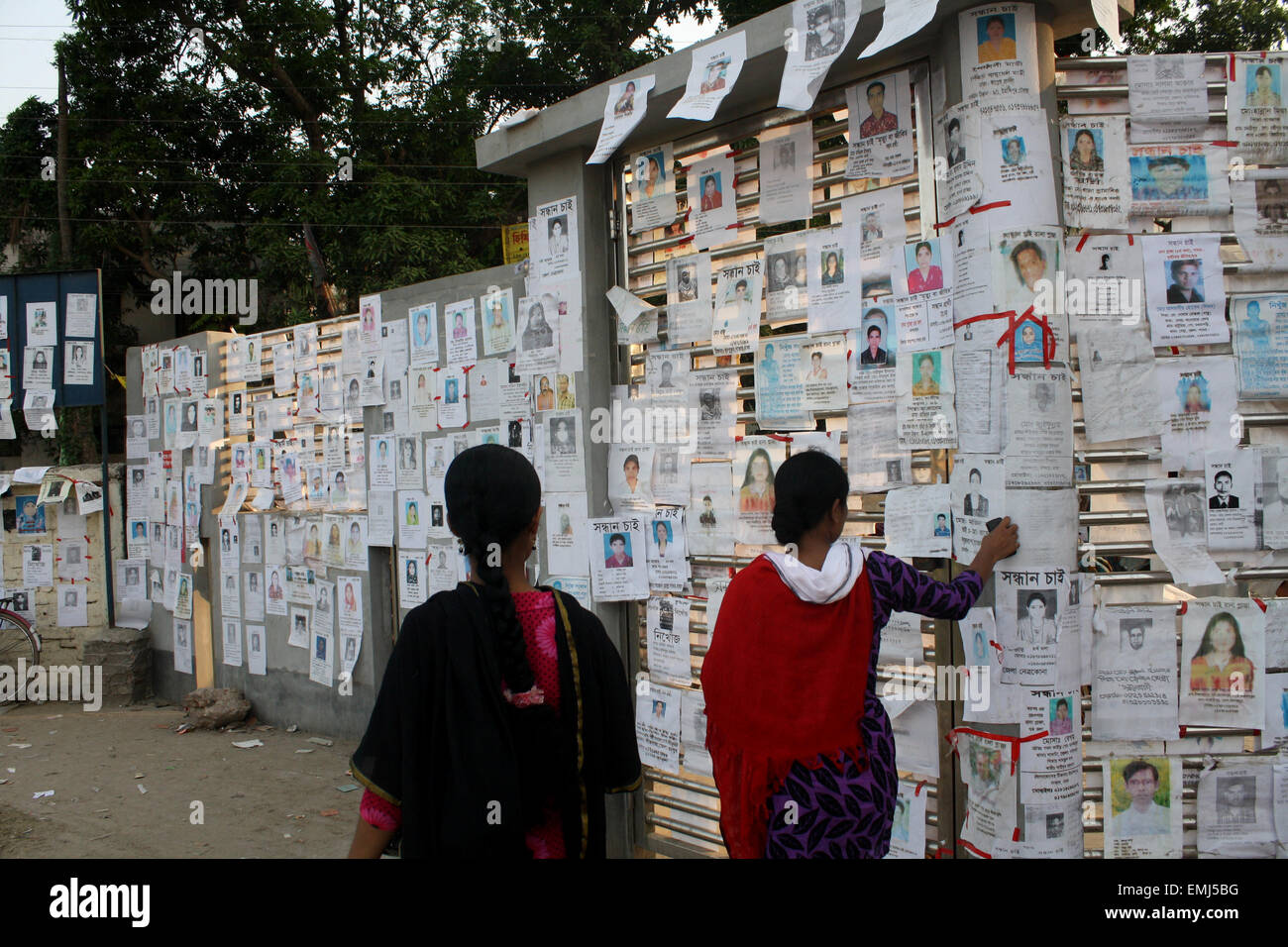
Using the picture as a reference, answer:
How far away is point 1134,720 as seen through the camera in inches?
120

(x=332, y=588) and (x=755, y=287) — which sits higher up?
(x=755, y=287)

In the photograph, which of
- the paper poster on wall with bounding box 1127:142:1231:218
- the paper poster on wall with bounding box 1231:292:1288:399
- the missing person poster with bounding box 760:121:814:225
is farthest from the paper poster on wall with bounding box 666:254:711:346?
the paper poster on wall with bounding box 1231:292:1288:399

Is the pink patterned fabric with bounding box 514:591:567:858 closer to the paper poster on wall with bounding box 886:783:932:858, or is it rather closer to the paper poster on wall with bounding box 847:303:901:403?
the paper poster on wall with bounding box 886:783:932:858

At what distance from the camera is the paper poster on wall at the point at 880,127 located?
3.41m

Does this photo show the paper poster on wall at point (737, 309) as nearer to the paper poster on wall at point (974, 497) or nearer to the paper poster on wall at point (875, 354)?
the paper poster on wall at point (875, 354)

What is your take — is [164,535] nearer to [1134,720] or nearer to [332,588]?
[332,588]

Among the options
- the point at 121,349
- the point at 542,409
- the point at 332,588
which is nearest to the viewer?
the point at 542,409

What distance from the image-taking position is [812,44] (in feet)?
10.9

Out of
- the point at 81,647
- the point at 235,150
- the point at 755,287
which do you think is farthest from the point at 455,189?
the point at 755,287

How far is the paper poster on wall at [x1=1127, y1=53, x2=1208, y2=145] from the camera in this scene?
309 centimetres

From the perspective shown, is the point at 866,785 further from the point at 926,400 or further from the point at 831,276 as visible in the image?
the point at 831,276

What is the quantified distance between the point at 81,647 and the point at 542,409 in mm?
8017

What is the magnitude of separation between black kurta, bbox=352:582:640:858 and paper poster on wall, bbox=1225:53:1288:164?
2857mm
